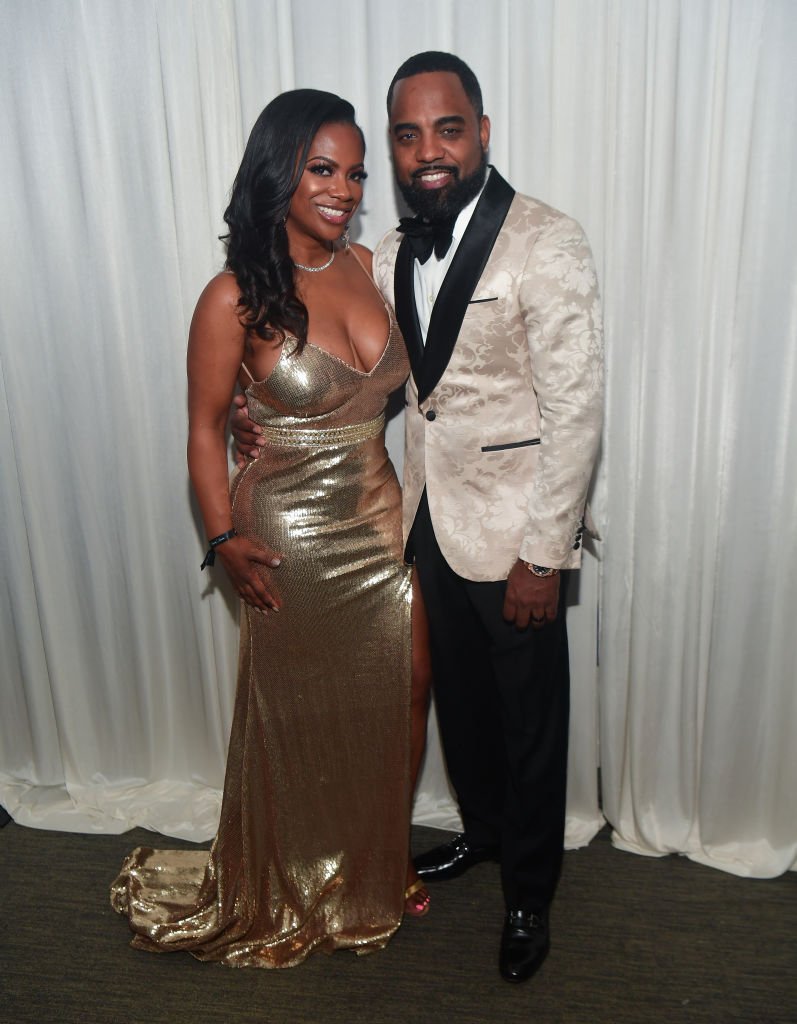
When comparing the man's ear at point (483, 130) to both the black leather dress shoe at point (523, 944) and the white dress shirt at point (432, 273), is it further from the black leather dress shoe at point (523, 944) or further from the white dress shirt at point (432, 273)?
the black leather dress shoe at point (523, 944)

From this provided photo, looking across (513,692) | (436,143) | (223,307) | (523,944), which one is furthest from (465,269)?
(523,944)

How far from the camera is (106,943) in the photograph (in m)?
2.14

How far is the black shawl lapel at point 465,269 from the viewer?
5.93 ft

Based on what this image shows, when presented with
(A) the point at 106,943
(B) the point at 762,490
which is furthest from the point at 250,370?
(A) the point at 106,943

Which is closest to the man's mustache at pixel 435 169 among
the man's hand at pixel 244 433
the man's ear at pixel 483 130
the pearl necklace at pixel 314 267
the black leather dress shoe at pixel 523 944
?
the man's ear at pixel 483 130

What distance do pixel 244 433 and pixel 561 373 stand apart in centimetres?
71

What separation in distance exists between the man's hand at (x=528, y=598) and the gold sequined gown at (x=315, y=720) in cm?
29

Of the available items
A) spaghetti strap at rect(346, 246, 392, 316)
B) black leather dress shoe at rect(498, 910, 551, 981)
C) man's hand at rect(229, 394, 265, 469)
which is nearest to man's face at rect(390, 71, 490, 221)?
spaghetti strap at rect(346, 246, 392, 316)

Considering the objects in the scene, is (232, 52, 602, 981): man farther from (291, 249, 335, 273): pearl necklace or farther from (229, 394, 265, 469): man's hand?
(229, 394, 265, 469): man's hand

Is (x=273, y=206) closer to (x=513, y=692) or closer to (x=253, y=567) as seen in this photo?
(x=253, y=567)

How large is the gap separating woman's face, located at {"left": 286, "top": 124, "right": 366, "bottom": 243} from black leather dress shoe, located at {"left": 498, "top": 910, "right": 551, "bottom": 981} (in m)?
1.56

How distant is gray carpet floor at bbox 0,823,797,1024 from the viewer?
75.4 inches

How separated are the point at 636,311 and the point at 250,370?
2.99 feet

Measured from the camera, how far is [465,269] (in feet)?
5.94
